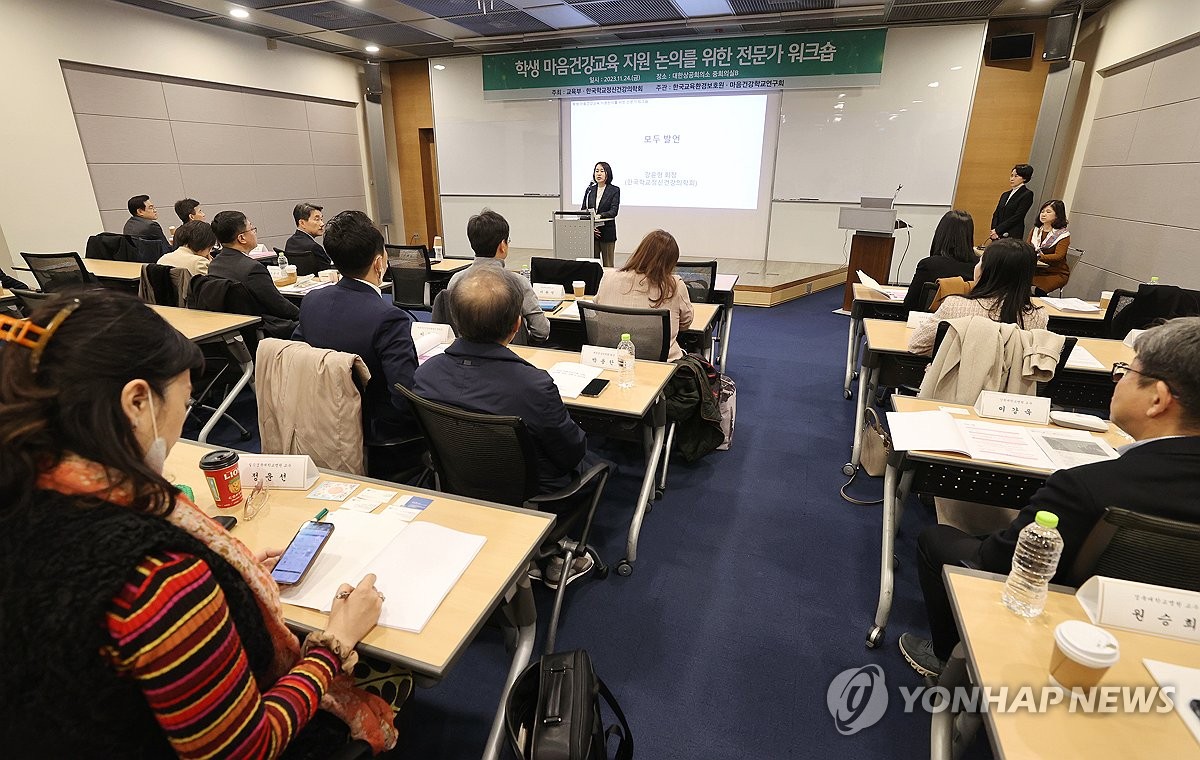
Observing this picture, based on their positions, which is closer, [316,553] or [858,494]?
[316,553]

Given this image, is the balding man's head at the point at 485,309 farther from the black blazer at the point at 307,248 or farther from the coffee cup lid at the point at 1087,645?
the black blazer at the point at 307,248

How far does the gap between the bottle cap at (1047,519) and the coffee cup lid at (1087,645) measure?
181 millimetres

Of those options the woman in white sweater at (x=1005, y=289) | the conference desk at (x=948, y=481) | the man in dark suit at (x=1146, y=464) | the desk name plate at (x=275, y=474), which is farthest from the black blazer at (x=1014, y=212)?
the desk name plate at (x=275, y=474)

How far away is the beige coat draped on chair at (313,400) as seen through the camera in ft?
5.95

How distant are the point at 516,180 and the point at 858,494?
743 centimetres

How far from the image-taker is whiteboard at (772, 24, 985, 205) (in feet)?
21.1

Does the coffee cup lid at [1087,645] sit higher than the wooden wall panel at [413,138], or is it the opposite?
the wooden wall panel at [413,138]

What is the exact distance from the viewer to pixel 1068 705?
96 cm

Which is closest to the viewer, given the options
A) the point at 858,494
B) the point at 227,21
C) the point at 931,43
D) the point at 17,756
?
the point at 17,756

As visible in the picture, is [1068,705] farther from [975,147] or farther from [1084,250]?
[975,147]

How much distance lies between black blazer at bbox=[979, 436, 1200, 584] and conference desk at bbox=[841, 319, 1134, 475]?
1454mm

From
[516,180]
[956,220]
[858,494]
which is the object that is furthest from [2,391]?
[516,180]

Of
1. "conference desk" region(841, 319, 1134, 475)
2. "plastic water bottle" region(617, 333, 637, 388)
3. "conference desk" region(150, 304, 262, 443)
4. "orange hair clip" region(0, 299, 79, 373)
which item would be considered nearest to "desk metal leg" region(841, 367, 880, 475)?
"conference desk" region(841, 319, 1134, 475)

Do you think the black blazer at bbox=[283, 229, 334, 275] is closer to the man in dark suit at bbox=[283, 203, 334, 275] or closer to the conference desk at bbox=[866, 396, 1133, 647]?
the man in dark suit at bbox=[283, 203, 334, 275]
